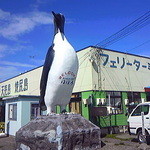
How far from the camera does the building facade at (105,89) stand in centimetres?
1248

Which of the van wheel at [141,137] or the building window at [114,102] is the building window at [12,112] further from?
the van wheel at [141,137]

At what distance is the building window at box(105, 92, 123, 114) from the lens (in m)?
13.3

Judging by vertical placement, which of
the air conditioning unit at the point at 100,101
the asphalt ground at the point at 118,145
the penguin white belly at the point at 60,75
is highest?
the penguin white belly at the point at 60,75

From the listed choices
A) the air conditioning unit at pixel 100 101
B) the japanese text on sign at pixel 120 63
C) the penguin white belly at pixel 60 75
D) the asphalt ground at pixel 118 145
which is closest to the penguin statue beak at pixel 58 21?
the penguin white belly at pixel 60 75

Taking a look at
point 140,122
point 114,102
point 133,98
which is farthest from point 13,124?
point 133,98

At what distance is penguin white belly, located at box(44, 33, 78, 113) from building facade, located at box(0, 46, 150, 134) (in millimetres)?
5906

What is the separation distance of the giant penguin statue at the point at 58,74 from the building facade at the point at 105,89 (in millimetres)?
5888

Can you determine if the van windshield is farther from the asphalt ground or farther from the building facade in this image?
the building facade

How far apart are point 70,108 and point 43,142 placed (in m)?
8.77

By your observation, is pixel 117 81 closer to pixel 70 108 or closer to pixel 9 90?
pixel 70 108

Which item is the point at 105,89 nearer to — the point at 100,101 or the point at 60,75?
the point at 100,101

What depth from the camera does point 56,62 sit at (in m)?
6.25

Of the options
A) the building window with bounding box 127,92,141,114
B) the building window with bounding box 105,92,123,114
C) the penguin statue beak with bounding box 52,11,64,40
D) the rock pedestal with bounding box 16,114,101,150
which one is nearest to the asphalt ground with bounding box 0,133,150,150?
the rock pedestal with bounding box 16,114,101,150

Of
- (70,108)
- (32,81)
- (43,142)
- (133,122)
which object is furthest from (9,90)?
(43,142)
